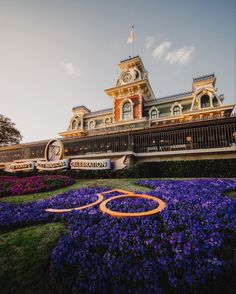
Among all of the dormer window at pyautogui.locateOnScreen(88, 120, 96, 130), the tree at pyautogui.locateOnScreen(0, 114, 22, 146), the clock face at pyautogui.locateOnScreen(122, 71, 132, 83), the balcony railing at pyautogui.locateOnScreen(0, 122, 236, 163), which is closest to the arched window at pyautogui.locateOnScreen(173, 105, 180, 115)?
the clock face at pyautogui.locateOnScreen(122, 71, 132, 83)

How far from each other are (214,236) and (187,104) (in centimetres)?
2315

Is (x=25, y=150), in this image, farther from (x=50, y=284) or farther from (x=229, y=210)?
(x=229, y=210)

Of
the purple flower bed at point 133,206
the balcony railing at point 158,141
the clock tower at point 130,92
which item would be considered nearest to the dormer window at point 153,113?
the clock tower at point 130,92

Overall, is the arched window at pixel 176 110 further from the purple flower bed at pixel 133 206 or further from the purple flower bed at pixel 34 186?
the purple flower bed at pixel 133 206

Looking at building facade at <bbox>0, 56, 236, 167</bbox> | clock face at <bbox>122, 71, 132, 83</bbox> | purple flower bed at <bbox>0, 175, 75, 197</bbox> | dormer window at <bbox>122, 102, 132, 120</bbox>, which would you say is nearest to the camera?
purple flower bed at <bbox>0, 175, 75, 197</bbox>

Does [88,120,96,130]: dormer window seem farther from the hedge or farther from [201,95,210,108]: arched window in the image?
[201,95,210,108]: arched window

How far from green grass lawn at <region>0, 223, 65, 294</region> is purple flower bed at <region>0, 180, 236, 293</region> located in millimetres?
243

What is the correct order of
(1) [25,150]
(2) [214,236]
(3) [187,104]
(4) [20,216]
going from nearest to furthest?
(2) [214,236], (4) [20,216], (1) [25,150], (3) [187,104]

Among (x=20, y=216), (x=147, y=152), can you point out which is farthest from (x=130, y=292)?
(x=147, y=152)

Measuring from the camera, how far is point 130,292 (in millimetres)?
1860

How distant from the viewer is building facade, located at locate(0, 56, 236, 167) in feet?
33.6

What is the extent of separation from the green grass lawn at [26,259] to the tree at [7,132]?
140 ft

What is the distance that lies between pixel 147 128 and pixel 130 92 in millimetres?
14830

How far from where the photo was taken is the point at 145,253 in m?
2.31
